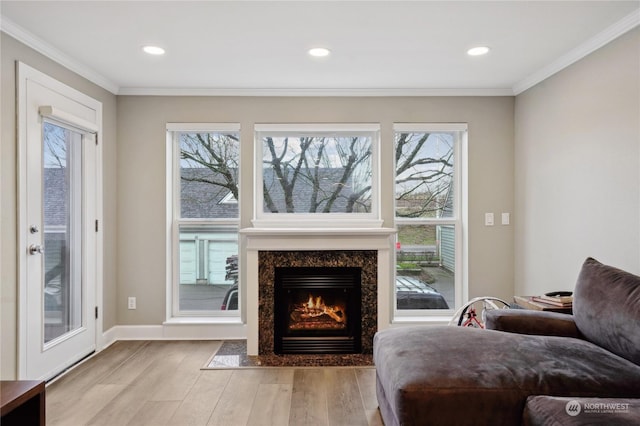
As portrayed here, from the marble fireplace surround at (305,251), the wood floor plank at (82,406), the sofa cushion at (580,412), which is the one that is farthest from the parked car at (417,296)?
the wood floor plank at (82,406)

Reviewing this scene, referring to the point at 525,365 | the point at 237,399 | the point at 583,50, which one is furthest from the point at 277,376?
the point at 583,50

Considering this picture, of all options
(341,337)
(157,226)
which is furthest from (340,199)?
(157,226)

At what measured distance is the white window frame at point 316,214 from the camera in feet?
13.0

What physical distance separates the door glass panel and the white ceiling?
64 centimetres

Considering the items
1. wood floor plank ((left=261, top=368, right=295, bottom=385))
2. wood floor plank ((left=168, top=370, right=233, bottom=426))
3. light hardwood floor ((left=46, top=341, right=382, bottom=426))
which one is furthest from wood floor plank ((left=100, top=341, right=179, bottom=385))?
wood floor plank ((left=261, top=368, right=295, bottom=385))

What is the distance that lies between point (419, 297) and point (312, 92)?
2279 mm

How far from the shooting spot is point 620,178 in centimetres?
260

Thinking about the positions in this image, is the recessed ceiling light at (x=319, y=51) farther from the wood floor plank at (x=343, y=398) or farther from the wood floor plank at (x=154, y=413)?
the wood floor plank at (x=154, y=413)

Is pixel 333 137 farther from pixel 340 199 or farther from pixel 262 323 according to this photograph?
pixel 262 323

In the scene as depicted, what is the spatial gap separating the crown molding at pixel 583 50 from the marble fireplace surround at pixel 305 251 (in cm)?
179

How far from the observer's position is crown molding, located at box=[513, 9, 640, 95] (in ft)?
8.14

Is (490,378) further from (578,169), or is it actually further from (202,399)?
(578,169)

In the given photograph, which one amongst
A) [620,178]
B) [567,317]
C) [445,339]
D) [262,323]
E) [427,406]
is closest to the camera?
[427,406]

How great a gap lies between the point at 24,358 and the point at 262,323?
1668 mm
